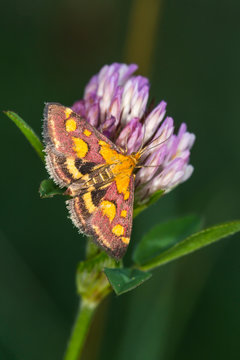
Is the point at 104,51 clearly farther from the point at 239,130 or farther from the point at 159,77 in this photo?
the point at 239,130

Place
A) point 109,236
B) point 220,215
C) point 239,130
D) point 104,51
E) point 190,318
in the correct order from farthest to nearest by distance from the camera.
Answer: point 104,51 < point 239,130 < point 220,215 < point 190,318 < point 109,236

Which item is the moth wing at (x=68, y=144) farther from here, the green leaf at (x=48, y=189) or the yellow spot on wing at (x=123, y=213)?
the yellow spot on wing at (x=123, y=213)

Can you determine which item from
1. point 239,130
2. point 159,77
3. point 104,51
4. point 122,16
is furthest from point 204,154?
point 122,16

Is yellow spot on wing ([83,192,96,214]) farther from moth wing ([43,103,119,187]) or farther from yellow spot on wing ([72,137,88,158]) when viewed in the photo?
yellow spot on wing ([72,137,88,158])

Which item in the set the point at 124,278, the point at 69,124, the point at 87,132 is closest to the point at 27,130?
the point at 69,124

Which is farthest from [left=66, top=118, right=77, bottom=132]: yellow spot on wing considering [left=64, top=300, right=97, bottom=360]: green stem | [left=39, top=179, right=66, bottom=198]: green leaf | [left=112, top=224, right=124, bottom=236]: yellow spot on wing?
[left=64, top=300, right=97, bottom=360]: green stem

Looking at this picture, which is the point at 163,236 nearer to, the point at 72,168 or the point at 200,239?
the point at 200,239
